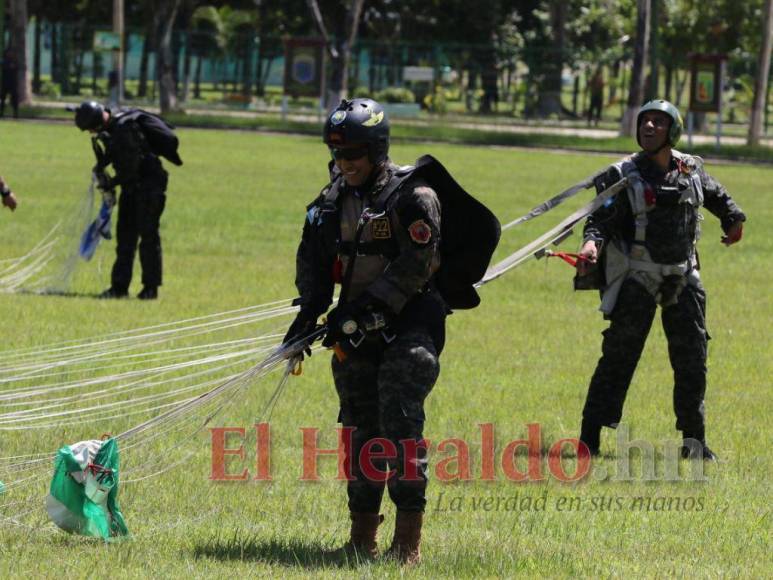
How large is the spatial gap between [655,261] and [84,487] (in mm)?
3646

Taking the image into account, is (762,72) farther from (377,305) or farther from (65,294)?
(377,305)

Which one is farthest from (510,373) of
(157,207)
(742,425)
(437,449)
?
(157,207)

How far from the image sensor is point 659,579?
6.16m

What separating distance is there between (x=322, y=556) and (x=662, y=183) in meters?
3.20

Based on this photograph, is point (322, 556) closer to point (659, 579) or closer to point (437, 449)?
point (659, 579)

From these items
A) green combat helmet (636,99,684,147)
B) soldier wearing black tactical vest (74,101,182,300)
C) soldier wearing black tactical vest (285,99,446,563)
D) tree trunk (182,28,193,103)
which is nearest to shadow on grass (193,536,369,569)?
soldier wearing black tactical vest (285,99,446,563)

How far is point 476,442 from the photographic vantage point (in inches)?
355

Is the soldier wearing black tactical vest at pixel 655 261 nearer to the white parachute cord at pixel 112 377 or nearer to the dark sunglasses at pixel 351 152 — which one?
the white parachute cord at pixel 112 377

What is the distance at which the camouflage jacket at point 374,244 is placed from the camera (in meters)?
6.07

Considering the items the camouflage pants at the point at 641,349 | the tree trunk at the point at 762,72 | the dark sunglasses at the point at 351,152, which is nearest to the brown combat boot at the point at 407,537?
the dark sunglasses at the point at 351,152

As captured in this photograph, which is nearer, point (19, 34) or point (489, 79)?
point (19, 34)

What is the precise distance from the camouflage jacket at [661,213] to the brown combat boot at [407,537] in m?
2.73

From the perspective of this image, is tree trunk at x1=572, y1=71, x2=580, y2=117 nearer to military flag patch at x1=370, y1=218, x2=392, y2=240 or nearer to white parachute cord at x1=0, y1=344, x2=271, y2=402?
white parachute cord at x1=0, y1=344, x2=271, y2=402

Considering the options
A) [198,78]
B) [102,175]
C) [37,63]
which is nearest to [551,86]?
[198,78]
